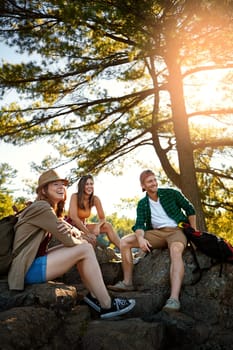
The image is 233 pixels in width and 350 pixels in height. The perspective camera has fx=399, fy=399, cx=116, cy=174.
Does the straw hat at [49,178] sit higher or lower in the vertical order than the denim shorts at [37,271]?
higher

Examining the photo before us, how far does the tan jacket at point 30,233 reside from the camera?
3.52 meters

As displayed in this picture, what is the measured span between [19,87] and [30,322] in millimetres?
5691

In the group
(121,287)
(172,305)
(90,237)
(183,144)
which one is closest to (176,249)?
(172,305)

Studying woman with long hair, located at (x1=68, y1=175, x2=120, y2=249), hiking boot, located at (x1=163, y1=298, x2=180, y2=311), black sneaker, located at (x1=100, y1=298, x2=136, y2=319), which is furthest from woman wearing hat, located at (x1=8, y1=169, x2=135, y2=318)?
woman with long hair, located at (x1=68, y1=175, x2=120, y2=249)

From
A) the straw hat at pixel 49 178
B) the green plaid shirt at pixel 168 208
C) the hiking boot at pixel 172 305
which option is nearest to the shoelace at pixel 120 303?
the hiking boot at pixel 172 305

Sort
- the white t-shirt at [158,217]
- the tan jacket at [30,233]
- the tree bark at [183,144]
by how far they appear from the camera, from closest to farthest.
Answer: the tan jacket at [30,233] → the white t-shirt at [158,217] → the tree bark at [183,144]

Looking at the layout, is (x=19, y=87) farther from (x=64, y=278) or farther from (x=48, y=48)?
(x=64, y=278)

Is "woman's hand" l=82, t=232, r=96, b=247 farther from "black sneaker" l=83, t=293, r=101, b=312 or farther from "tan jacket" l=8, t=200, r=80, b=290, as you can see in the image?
"tan jacket" l=8, t=200, r=80, b=290

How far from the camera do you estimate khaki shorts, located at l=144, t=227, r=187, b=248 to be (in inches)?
182

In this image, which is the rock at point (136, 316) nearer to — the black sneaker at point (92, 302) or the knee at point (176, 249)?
the black sneaker at point (92, 302)

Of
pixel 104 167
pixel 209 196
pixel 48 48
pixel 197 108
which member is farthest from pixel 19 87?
pixel 209 196

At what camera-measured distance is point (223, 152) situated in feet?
29.2

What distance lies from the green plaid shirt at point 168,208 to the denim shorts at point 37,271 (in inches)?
58.7

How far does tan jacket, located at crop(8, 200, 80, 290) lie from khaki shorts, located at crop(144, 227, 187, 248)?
1.53 meters
